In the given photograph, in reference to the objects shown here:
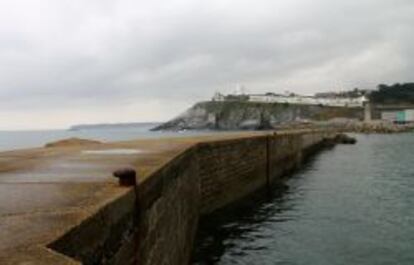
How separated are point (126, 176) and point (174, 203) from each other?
4618 millimetres

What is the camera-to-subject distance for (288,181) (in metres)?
32.8

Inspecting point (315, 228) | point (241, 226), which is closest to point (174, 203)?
point (241, 226)

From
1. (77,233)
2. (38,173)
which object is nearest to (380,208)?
(38,173)

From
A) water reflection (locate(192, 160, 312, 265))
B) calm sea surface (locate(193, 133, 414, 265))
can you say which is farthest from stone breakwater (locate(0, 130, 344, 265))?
calm sea surface (locate(193, 133, 414, 265))

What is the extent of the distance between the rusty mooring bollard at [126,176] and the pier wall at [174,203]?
129mm

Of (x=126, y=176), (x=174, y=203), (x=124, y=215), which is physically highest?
(x=126, y=176)

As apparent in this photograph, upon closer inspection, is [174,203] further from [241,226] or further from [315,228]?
[315,228]

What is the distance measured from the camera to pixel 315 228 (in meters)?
18.3

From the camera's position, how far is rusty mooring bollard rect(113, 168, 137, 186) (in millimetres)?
6723

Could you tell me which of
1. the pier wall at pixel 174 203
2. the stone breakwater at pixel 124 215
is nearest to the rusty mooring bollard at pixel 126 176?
the stone breakwater at pixel 124 215

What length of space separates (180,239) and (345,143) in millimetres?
76884

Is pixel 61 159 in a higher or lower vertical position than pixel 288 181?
higher

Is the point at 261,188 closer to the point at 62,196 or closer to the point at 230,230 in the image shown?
the point at 230,230

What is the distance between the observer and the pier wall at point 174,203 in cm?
544
